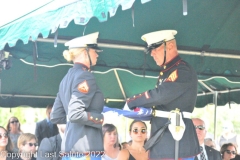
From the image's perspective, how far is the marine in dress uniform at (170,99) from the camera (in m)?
3.98

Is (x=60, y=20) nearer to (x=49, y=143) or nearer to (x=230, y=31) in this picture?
(x=49, y=143)

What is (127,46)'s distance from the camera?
21.6 feet

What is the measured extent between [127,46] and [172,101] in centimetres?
266

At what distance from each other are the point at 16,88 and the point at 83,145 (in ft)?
15.5

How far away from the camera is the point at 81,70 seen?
158 inches

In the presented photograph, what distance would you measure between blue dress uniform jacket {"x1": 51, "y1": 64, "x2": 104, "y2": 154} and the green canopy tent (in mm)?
473

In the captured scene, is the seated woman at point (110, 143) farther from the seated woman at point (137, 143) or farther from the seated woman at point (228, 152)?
the seated woman at point (228, 152)

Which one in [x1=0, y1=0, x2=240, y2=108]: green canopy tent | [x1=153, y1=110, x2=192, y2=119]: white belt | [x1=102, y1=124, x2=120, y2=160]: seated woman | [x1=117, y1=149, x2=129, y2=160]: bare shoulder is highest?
[x1=0, y1=0, x2=240, y2=108]: green canopy tent

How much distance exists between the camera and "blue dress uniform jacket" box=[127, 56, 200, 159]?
13.0 ft

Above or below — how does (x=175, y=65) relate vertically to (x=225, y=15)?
below

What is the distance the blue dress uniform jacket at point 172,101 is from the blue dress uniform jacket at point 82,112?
367 mm

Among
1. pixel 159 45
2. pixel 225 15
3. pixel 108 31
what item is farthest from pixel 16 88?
pixel 159 45

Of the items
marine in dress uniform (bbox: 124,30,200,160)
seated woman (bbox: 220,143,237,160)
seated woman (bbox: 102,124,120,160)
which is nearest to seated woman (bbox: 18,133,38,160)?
seated woman (bbox: 102,124,120,160)

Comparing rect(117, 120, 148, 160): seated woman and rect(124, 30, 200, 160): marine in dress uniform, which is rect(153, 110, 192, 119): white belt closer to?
rect(124, 30, 200, 160): marine in dress uniform
